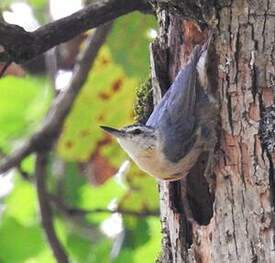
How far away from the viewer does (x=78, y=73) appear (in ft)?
13.3

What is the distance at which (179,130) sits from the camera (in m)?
2.87

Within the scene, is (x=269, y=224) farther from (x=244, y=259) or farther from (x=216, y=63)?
(x=216, y=63)

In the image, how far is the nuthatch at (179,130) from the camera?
2840mm

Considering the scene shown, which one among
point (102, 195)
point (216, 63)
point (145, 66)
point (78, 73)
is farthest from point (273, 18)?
point (102, 195)

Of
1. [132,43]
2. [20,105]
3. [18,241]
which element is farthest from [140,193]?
[132,43]

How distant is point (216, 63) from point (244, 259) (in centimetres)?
58

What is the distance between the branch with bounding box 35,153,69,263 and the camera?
3974mm

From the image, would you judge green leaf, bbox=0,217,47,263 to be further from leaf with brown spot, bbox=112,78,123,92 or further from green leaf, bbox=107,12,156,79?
green leaf, bbox=107,12,156,79

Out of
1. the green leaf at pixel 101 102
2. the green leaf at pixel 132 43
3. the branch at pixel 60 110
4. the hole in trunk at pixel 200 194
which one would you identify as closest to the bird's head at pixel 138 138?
the hole in trunk at pixel 200 194

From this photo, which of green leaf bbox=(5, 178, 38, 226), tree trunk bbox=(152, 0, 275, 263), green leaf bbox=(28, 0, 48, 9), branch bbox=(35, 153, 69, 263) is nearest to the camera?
tree trunk bbox=(152, 0, 275, 263)

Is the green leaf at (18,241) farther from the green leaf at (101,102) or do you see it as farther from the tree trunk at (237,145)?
the tree trunk at (237,145)

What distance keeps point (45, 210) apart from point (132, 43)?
77 cm

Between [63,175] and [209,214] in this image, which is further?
[63,175]

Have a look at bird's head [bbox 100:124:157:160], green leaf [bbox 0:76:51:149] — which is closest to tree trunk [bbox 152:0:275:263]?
bird's head [bbox 100:124:157:160]
